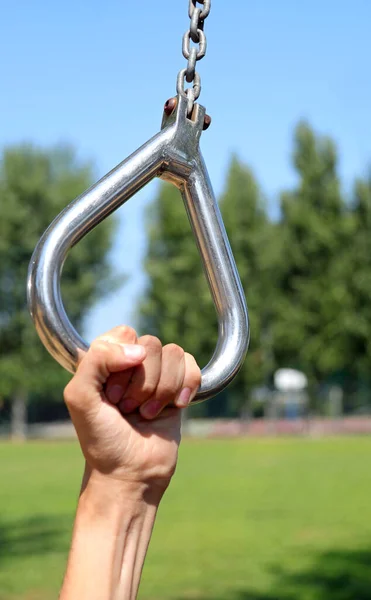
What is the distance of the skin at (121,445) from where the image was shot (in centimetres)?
114

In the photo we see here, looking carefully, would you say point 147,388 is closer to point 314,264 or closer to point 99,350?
point 99,350

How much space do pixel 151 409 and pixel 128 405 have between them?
3 cm

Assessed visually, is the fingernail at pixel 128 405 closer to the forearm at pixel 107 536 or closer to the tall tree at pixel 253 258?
the forearm at pixel 107 536

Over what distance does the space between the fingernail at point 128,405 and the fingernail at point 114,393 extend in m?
0.01

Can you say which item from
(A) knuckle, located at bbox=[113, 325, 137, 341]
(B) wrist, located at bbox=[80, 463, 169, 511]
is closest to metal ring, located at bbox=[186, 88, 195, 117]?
(A) knuckle, located at bbox=[113, 325, 137, 341]

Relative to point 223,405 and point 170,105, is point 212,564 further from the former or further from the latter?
point 223,405

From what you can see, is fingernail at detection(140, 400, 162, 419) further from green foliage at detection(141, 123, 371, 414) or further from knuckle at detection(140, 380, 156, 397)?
green foliage at detection(141, 123, 371, 414)

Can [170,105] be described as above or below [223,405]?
below

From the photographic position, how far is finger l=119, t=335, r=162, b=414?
1130 millimetres

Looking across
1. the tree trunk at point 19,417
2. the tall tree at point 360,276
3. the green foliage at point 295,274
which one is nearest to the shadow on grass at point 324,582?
the green foliage at point 295,274

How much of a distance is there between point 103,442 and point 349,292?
34.1m

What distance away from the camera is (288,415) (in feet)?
134

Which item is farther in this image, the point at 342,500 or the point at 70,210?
the point at 342,500

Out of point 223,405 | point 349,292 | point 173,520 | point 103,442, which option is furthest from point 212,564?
point 223,405
